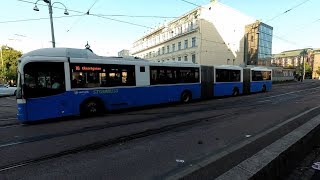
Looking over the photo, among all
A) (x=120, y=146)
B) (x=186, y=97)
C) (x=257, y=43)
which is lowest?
(x=120, y=146)

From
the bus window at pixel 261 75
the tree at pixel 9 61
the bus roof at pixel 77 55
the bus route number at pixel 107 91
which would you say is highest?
the tree at pixel 9 61

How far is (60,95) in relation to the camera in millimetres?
10805

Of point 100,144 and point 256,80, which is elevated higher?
point 256,80

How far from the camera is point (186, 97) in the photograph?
1742cm

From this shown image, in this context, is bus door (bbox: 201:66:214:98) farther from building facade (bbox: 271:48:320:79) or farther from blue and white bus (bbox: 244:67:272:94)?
building facade (bbox: 271:48:320:79)

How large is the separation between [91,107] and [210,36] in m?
41.2

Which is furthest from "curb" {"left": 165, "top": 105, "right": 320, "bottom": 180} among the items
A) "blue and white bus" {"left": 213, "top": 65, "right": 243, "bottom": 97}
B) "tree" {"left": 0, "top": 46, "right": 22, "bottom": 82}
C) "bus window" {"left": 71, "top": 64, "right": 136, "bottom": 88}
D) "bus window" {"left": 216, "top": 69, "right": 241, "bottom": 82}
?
"tree" {"left": 0, "top": 46, "right": 22, "bottom": 82}

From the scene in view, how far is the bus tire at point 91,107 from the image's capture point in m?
11.7

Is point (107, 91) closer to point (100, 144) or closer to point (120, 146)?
point (100, 144)

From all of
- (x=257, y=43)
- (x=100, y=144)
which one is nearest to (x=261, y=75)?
(x=100, y=144)

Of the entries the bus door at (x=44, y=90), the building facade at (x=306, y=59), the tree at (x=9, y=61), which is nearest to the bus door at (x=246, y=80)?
the bus door at (x=44, y=90)

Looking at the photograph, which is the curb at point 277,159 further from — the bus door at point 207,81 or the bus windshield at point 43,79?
the bus door at point 207,81

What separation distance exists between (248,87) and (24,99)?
20347 mm

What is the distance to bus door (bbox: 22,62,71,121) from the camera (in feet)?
33.2
